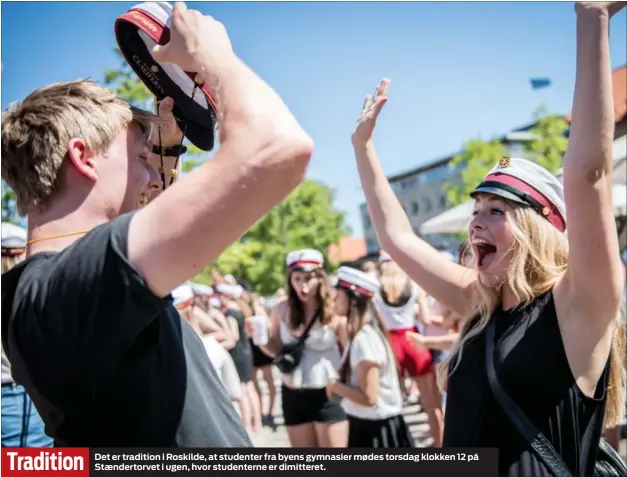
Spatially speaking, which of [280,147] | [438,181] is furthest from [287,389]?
[438,181]

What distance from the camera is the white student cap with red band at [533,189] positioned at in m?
1.90

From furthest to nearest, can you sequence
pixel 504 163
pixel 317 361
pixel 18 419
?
pixel 317 361 → pixel 18 419 → pixel 504 163

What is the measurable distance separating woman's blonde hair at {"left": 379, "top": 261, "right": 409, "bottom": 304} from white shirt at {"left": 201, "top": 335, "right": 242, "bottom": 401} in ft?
6.38

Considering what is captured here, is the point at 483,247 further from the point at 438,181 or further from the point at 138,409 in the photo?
the point at 438,181

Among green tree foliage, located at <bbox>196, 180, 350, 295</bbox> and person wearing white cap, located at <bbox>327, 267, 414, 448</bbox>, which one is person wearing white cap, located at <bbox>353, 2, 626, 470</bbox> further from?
green tree foliage, located at <bbox>196, 180, 350, 295</bbox>

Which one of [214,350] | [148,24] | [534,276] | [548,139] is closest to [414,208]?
[548,139]

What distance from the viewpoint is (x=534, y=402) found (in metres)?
1.66

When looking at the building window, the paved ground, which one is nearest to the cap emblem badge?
the paved ground

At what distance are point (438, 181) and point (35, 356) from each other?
69.3 meters

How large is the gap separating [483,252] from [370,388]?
2392mm

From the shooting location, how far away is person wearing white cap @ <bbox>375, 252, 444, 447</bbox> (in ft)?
20.8

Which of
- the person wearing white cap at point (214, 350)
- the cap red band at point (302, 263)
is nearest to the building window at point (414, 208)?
the cap red band at point (302, 263)

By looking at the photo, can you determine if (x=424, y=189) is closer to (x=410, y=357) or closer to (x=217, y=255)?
(x=410, y=357)

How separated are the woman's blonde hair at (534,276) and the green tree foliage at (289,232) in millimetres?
43600
